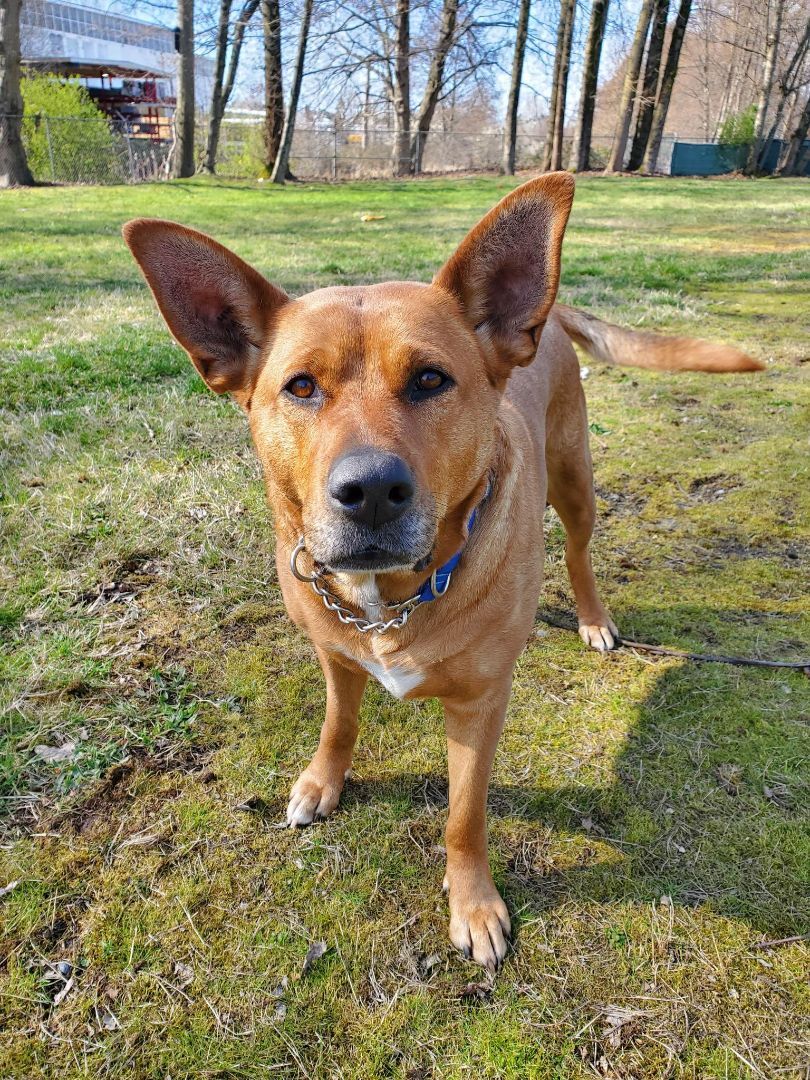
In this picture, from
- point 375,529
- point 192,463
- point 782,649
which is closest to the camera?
point 375,529

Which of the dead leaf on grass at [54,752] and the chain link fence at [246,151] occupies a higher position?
the chain link fence at [246,151]

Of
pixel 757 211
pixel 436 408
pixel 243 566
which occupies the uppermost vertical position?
pixel 757 211

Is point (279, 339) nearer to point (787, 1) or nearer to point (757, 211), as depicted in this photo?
point (757, 211)

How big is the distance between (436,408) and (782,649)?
2.30 m

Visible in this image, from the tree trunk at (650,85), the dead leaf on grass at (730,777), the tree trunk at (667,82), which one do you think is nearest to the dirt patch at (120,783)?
the dead leaf on grass at (730,777)

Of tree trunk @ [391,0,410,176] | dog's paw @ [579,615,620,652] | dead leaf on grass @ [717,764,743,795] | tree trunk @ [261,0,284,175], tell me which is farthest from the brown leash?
tree trunk @ [391,0,410,176]

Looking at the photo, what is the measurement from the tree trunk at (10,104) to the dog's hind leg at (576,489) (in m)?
22.0

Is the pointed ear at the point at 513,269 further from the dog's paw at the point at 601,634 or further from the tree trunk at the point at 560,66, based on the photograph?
the tree trunk at the point at 560,66

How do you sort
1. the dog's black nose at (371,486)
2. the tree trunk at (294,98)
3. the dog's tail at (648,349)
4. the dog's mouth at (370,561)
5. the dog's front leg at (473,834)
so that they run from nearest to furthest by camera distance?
1. the dog's black nose at (371,486)
2. the dog's mouth at (370,561)
3. the dog's front leg at (473,834)
4. the dog's tail at (648,349)
5. the tree trunk at (294,98)

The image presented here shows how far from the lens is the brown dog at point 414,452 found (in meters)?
1.80

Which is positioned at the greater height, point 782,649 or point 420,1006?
point 782,649

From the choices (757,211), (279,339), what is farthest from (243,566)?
(757,211)

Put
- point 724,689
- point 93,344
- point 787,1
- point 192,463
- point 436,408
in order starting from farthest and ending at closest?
point 787,1 < point 93,344 < point 192,463 < point 724,689 < point 436,408

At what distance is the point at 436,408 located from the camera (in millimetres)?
1957
